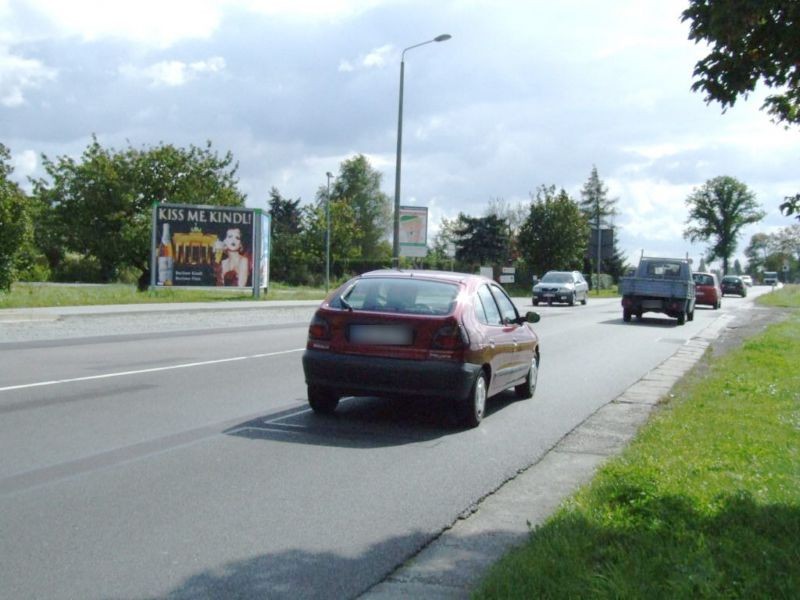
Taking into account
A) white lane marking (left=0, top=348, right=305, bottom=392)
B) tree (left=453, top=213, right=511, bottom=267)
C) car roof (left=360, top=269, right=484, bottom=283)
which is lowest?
white lane marking (left=0, top=348, right=305, bottom=392)

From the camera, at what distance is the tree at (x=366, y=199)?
10906 cm

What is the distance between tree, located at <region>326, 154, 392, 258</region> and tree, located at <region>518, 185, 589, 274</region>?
123 ft

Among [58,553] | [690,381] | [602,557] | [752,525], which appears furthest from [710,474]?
[690,381]

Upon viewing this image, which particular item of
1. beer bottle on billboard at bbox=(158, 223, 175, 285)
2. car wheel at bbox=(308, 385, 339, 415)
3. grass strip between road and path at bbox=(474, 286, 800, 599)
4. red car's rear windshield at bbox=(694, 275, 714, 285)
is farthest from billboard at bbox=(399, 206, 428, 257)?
grass strip between road and path at bbox=(474, 286, 800, 599)

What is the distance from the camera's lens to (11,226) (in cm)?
2895

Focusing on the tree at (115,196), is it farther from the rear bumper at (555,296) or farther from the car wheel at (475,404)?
the car wheel at (475,404)

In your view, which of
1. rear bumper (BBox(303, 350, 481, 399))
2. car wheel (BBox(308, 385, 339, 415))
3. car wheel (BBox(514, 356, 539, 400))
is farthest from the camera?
car wheel (BBox(514, 356, 539, 400))

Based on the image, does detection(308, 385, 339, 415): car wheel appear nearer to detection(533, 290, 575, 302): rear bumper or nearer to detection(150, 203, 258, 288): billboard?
detection(150, 203, 258, 288): billboard

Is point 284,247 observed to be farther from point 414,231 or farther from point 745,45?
point 745,45

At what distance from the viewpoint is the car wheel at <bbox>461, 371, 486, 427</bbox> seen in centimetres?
854

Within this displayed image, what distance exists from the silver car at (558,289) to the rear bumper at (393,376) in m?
34.7

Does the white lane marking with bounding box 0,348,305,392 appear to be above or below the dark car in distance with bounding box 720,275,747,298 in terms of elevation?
below

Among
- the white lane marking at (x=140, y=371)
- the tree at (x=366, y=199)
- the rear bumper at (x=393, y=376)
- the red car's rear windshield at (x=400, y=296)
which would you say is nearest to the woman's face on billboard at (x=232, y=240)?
the white lane marking at (x=140, y=371)

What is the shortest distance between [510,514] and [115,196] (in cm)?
4598
